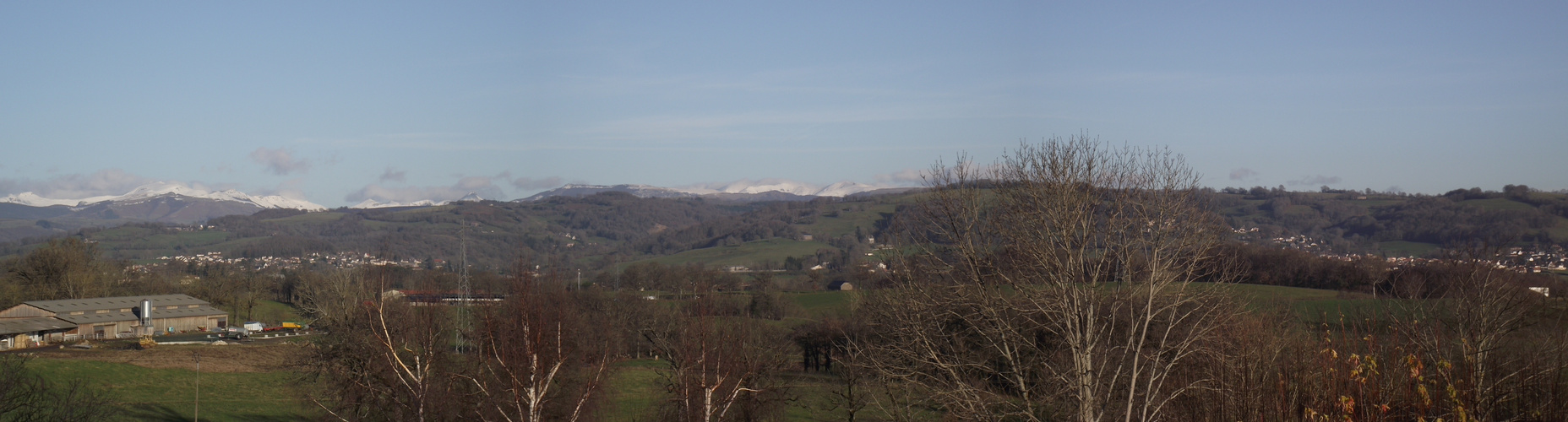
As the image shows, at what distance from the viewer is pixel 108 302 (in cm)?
7106

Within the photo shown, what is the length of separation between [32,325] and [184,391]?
32.9 meters

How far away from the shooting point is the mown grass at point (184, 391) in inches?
1314

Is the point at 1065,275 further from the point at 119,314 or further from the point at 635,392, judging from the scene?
the point at 119,314

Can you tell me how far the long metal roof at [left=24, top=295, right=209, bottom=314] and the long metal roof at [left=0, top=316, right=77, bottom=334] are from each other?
156 centimetres

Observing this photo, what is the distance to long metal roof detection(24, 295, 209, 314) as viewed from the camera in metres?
65.4

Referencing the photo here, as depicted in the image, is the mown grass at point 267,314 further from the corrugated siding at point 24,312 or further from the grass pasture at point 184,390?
the grass pasture at point 184,390

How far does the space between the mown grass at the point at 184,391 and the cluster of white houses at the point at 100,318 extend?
20.7 metres

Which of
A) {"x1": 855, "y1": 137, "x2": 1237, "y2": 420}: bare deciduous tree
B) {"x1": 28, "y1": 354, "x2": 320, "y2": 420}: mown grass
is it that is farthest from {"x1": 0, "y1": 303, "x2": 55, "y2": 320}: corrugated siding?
{"x1": 855, "y1": 137, "x2": 1237, "y2": 420}: bare deciduous tree

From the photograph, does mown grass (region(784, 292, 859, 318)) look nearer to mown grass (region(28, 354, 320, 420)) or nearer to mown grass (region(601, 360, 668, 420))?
mown grass (region(601, 360, 668, 420))

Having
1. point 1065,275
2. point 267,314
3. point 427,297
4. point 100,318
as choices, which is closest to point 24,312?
point 100,318

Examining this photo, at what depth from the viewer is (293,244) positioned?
179500 mm

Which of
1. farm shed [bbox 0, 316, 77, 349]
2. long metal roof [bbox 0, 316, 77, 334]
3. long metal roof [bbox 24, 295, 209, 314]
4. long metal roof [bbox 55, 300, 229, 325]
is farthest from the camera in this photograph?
long metal roof [bbox 55, 300, 229, 325]

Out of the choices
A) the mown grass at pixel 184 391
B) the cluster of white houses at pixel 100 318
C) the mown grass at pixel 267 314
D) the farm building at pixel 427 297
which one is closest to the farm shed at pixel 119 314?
the cluster of white houses at pixel 100 318

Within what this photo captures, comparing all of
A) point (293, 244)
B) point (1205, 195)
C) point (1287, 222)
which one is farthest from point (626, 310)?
point (293, 244)
